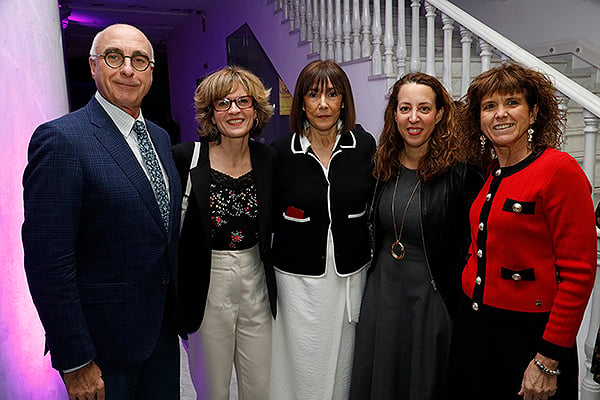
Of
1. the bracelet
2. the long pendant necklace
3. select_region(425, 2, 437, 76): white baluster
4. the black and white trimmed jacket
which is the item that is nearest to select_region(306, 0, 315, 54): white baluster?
select_region(425, 2, 437, 76): white baluster

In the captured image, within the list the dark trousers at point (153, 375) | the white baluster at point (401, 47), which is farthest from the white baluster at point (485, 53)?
the dark trousers at point (153, 375)

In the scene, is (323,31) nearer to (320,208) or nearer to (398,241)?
(320,208)

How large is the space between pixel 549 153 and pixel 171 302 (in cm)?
126

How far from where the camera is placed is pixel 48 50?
A: 1.95 metres

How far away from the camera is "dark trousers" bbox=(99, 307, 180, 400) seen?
1383 mm

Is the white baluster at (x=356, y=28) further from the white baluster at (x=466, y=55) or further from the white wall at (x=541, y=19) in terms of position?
the white wall at (x=541, y=19)

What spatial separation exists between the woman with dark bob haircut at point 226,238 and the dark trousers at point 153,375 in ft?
0.56

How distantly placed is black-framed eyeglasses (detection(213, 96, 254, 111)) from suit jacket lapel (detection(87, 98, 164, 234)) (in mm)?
494

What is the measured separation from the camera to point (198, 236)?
1.71 meters

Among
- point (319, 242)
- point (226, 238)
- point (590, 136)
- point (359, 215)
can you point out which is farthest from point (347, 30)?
point (226, 238)

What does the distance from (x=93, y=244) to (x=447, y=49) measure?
2.31 m

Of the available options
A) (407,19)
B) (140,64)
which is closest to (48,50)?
(140,64)

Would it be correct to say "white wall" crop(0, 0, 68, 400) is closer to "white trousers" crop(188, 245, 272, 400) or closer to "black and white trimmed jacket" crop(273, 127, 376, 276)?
"white trousers" crop(188, 245, 272, 400)

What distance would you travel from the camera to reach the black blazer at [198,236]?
1703 mm
